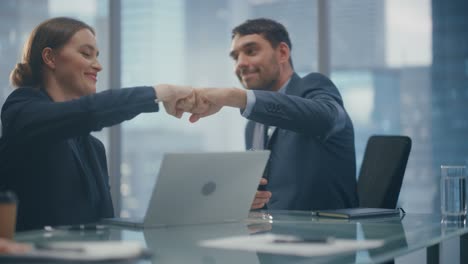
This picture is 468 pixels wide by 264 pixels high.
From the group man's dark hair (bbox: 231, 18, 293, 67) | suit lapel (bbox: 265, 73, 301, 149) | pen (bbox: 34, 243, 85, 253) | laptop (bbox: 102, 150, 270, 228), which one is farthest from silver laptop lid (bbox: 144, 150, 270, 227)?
man's dark hair (bbox: 231, 18, 293, 67)

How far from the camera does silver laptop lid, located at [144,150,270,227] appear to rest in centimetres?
186

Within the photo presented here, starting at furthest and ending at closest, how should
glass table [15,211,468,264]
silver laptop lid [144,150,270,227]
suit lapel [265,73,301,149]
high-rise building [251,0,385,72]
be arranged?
1. high-rise building [251,0,385,72]
2. suit lapel [265,73,301,149]
3. silver laptop lid [144,150,270,227]
4. glass table [15,211,468,264]

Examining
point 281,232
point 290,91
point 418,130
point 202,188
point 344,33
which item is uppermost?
point 344,33

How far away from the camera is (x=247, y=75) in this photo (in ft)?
11.5

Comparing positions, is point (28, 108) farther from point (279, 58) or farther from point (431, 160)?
point (431, 160)

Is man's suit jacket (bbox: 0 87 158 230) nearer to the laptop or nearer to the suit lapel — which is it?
the laptop

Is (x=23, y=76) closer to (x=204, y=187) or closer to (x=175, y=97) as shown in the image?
(x=175, y=97)

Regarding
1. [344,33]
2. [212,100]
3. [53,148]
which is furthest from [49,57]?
[344,33]

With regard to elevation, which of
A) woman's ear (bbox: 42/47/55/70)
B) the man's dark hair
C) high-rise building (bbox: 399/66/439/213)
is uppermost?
the man's dark hair

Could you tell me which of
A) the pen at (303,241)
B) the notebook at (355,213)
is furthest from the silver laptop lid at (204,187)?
the pen at (303,241)

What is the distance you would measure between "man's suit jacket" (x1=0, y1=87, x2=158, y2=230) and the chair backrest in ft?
3.76

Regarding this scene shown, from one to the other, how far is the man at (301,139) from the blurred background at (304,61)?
161 centimetres

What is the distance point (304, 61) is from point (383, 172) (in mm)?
2014

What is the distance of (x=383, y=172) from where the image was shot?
9.83 feet
